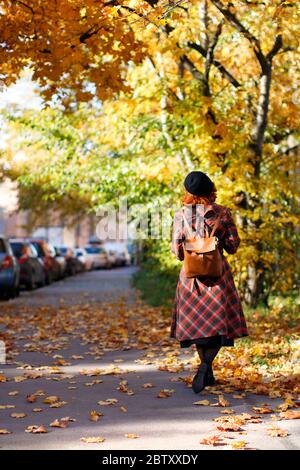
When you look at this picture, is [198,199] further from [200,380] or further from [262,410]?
[262,410]

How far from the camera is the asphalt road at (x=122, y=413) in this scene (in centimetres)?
649

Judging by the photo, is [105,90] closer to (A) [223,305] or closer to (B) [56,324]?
(B) [56,324]

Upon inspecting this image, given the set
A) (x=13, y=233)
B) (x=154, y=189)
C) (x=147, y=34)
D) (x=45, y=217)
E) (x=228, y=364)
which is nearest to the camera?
(x=228, y=364)

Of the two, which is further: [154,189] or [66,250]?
[66,250]

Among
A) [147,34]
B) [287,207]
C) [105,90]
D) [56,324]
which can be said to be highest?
[147,34]

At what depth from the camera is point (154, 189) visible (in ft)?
62.9

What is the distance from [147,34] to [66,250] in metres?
29.1

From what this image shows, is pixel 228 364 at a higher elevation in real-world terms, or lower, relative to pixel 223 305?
lower

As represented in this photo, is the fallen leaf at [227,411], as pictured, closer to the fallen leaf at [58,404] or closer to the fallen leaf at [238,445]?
the fallen leaf at [238,445]

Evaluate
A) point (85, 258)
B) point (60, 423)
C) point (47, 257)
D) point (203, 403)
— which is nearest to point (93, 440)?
point (60, 423)

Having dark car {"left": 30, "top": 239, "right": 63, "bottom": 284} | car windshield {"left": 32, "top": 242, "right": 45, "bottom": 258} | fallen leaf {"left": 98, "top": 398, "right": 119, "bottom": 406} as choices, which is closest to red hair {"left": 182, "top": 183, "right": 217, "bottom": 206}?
fallen leaf {"left": 98, "top": 398, "right": 119, "bottom": 406}

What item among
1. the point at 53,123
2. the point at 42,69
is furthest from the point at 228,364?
the point at 53,123

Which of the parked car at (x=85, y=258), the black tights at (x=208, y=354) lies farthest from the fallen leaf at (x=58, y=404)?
the parked car at (x=85, y=258)

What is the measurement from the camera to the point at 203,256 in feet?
27.0
